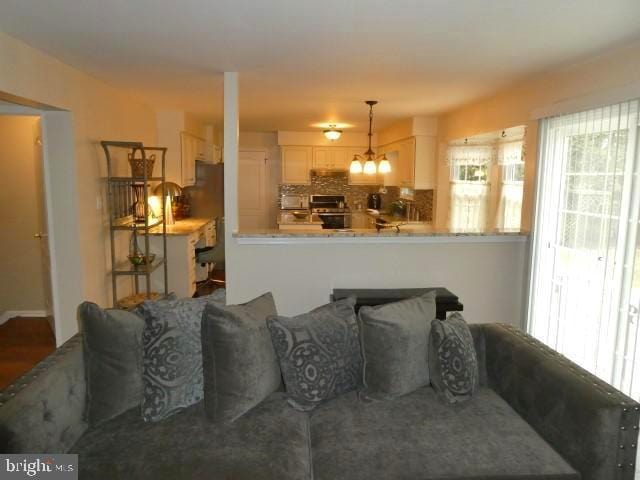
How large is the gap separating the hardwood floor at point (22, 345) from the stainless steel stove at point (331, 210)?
4.51 metres

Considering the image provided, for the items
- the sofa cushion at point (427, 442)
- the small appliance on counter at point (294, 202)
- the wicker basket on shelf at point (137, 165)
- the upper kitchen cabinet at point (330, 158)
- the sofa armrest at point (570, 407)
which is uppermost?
the upper kitchen cabinet at point (330, 158)

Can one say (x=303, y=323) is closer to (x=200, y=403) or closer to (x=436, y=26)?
(x=200, y=403)

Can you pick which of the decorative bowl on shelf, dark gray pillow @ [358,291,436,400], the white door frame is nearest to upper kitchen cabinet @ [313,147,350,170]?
the decorative bowl on shelf

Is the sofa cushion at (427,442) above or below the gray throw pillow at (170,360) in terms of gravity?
below

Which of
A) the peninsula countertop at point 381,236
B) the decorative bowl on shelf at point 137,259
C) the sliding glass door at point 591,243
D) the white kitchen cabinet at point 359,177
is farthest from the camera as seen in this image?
the white kitchen cabinet at point 359,177

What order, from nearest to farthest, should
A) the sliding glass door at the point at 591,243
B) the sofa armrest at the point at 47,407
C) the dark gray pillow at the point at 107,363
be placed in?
the sofa armrest at the point at 47,407, the dark gray pillow at the point at 107,363, the sliding glass door at the point at 591,243

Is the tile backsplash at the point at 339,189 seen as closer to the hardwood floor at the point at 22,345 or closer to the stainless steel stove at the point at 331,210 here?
the stainless steel stove at the point at 331,210

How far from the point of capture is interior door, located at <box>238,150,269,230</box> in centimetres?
816

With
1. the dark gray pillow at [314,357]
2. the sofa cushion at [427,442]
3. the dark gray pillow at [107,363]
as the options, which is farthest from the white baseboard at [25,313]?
the sofa cushion at [427,442]

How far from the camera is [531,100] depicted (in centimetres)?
372

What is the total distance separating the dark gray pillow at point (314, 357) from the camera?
2.08m

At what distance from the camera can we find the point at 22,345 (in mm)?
4027

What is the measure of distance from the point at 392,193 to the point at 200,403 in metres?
6.09

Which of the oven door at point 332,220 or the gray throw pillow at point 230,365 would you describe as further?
the oven door at point 332,220
